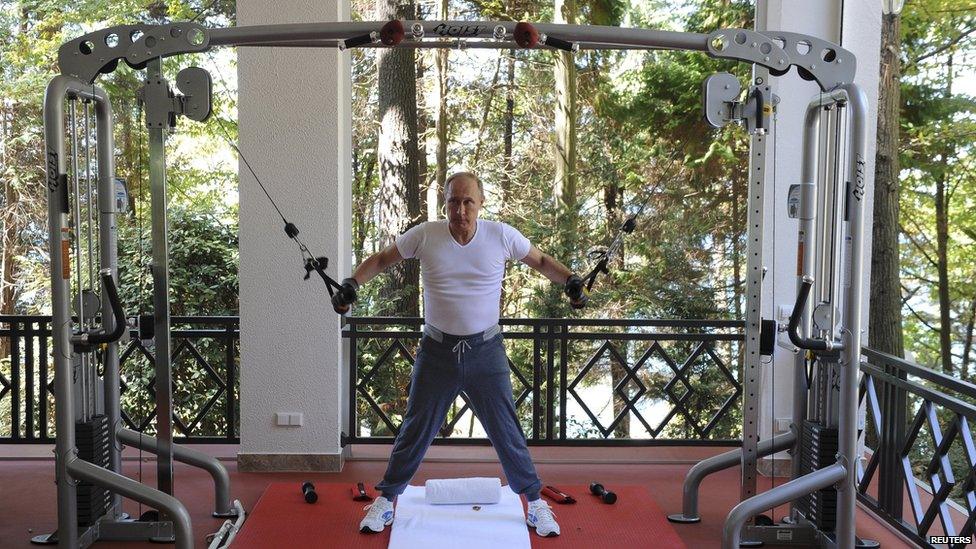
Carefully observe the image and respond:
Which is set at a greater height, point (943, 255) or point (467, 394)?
point (943, 255)

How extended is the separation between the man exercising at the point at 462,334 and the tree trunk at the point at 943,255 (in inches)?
235

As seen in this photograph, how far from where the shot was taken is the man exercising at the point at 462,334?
338cm

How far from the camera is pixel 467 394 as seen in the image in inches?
136

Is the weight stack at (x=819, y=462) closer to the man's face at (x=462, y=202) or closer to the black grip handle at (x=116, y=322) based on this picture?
the man's face at (x=462, y=202)

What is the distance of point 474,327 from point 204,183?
4.87m

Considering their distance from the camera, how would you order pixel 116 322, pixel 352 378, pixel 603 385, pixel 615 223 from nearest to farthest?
pixel 116 322 < pixel 352 378 < pixel 615 223 < pixel 603 385

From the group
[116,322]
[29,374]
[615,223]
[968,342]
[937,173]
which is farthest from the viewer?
[968,342]

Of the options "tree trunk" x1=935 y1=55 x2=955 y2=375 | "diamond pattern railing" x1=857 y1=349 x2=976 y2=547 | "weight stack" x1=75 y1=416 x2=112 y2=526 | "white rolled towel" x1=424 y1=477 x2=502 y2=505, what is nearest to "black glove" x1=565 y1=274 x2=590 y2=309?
"white rolled towel" x1=424 y1=477 x2=502 y2=505

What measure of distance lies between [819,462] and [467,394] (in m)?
1.49

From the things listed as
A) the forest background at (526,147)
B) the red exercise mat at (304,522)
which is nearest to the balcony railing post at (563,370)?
the red exercise mat at (304,522)

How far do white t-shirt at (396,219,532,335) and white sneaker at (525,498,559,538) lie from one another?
83 cm

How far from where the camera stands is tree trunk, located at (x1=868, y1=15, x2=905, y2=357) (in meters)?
6.66

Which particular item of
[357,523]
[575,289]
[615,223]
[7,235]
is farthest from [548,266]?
[7,235]

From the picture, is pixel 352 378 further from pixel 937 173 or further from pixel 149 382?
pixel 937 173
